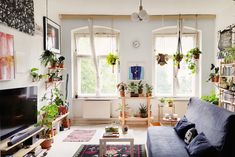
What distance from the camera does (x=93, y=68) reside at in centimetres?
631

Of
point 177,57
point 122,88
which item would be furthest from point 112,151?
point 177,57

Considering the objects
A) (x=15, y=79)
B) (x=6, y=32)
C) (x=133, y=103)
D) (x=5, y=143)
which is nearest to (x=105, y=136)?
Answer: (x=5, y=143)

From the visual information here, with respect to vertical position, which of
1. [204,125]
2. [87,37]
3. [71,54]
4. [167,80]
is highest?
[87,37]

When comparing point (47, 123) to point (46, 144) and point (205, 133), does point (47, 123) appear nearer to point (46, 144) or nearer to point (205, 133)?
point (46, 144)

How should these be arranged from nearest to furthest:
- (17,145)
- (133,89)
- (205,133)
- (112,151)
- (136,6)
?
(205,133) < (17,145) < (112,151) < (136,6) < (133,89)

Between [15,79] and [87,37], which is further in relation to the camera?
[87,37]

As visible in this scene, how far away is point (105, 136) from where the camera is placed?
3.67 meters

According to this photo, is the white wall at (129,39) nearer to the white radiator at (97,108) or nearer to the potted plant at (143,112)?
the white radiator at (97,108)

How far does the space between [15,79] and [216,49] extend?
15.8 ft

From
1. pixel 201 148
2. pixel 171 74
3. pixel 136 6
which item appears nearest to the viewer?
pixel 201 148

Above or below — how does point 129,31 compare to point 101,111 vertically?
above

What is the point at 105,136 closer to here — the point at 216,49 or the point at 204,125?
the point at 204,125

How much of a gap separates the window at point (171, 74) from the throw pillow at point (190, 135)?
297 cm

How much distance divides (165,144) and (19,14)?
9.64 feet
